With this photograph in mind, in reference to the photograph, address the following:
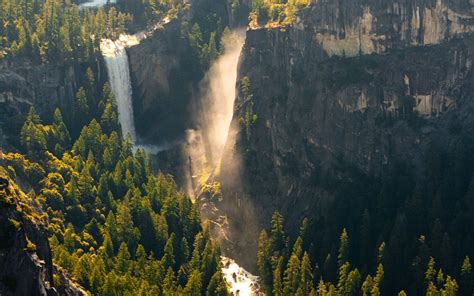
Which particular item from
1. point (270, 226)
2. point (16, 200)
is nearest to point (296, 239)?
point (270, 226)

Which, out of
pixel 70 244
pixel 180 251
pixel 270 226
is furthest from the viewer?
pixel 270 226

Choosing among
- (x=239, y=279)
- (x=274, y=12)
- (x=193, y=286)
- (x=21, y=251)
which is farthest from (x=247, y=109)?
(x=21, y=251)

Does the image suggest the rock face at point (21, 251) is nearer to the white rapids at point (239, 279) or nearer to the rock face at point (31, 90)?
the white rapids at point (239, 279)

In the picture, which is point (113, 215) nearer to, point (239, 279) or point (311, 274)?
point (239, 279)

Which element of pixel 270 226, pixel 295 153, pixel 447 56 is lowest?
pixel 270 226

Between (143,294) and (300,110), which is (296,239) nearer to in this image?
(300,110)

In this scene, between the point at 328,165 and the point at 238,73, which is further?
the point at 238,73

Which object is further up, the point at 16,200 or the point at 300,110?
the point at 16,200
